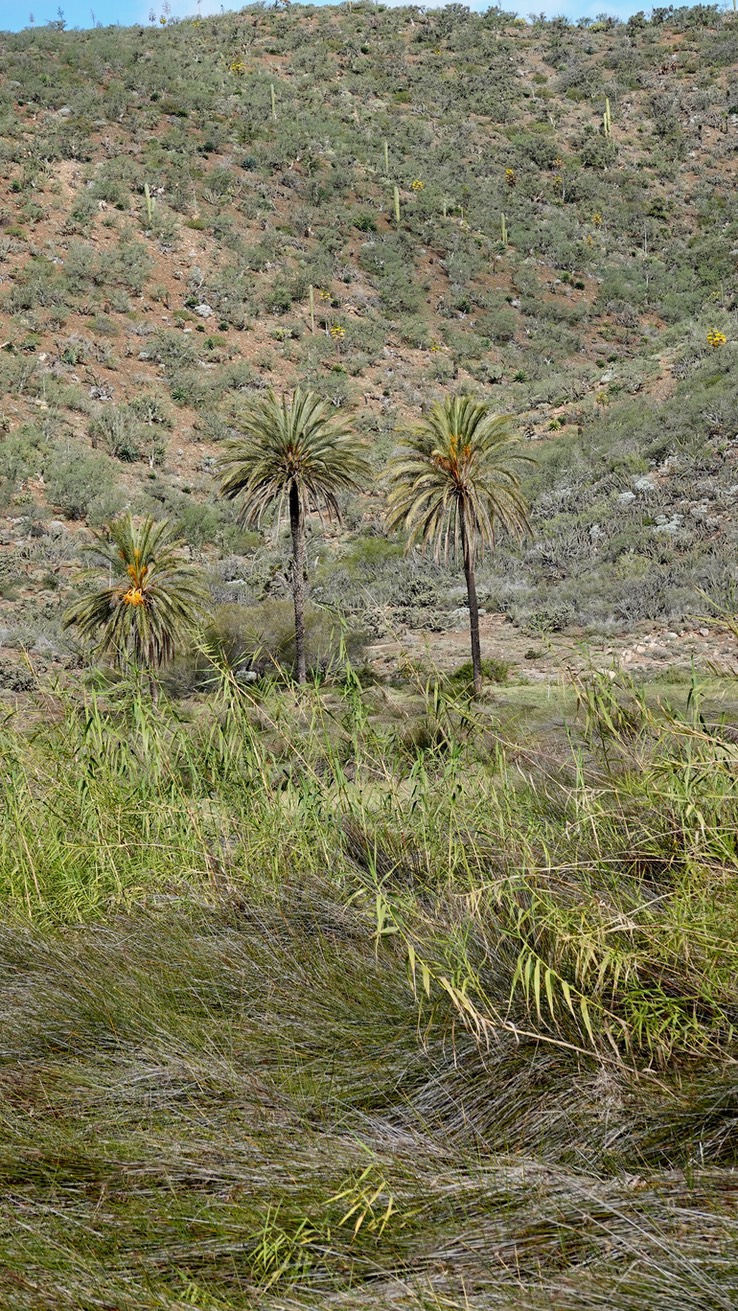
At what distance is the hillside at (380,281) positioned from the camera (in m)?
28.1

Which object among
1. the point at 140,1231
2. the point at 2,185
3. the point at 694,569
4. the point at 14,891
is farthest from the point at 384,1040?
the point at 2,185

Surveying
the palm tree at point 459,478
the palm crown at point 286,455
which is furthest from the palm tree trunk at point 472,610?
the palm crown at point 286,455

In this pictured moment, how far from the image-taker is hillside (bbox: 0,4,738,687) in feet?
92.1

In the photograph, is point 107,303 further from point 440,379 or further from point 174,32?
point 174,32

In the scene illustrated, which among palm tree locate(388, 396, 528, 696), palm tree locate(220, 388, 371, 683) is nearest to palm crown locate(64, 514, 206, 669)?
palm tree locate(220, 388, 371, 683)

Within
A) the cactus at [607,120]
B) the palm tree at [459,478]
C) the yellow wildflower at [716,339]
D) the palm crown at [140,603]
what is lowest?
the palm crown at [140,603]

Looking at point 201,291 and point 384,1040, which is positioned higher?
point 201,291

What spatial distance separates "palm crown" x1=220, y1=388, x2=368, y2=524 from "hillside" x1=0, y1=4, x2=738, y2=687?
12.2 feet

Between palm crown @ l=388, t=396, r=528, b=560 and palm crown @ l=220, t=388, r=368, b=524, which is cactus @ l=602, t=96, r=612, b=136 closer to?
palm crown @ l=388, t=396, r=528, b=560

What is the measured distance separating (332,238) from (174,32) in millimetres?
23073

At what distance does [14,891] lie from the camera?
15.0ft

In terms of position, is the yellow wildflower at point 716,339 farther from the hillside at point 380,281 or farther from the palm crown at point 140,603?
the palm crown at point 140,603

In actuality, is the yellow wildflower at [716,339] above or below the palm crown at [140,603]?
above

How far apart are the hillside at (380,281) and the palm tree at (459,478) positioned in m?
3.18
